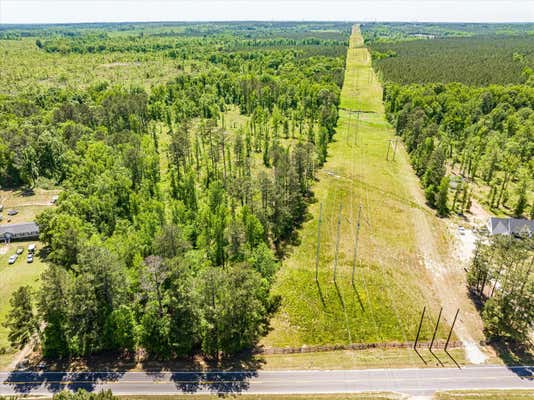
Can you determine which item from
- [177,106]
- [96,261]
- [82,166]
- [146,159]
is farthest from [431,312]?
[177,106]

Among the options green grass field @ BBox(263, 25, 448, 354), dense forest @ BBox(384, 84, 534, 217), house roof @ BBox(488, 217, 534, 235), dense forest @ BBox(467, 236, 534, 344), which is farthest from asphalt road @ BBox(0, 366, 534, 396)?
dense forest @ BBox(384, 84, 534, 217)

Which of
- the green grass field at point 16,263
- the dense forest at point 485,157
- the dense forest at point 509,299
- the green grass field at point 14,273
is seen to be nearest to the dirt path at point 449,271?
the dense forest at point 485,157

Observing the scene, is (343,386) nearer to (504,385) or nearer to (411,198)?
(504,385)

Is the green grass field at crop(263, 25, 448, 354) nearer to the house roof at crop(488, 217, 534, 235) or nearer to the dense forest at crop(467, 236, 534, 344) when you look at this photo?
the dense forest at crop(467, 236, 534, 344)

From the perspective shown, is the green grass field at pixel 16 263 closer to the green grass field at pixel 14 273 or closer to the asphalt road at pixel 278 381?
the green grass field at pixel 14 273

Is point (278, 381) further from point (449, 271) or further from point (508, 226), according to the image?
point (508, 226)
